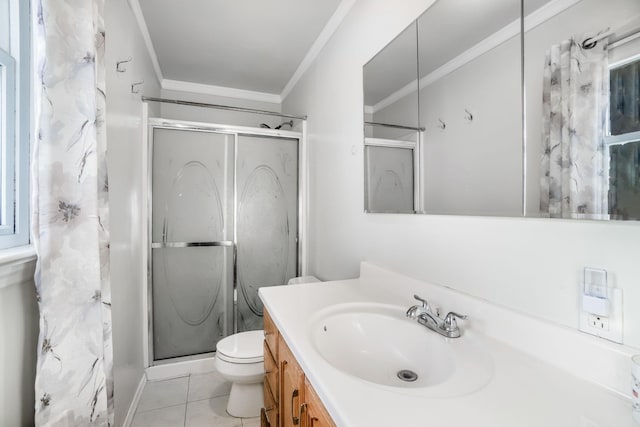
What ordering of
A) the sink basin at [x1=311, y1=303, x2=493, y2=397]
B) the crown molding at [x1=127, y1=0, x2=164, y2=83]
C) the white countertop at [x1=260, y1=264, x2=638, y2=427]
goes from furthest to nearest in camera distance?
the crown molding at [x1=127, y1=0, x2=164, y2=83] < the sink basin at [x1=311, y1=303, x2=493, y2=397] < the white countertop at [x1=260, y1=264, x2=638, y2=427]

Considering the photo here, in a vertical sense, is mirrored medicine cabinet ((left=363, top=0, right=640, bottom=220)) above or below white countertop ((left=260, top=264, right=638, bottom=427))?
above

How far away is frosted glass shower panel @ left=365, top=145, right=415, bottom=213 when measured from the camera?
1.28m

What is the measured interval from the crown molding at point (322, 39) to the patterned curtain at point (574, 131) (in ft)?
4.63

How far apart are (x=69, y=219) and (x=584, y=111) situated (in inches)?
57.1

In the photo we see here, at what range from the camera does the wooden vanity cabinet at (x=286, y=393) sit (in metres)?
0.75

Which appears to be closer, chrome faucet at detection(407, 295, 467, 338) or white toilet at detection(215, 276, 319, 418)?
chrome faucet at detection(407, 295, 467, 338)

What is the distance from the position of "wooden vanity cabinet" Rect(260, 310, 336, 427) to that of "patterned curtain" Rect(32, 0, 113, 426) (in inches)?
23.2

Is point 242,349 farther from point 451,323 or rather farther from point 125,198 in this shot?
point 451,323

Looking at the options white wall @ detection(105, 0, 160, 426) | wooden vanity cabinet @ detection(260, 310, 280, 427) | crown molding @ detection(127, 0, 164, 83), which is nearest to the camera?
wooden vanity cabinet @ detection(260, 310, 280, 427)

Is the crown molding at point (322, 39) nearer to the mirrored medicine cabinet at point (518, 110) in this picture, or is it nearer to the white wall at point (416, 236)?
the white wall at point (416, 236)

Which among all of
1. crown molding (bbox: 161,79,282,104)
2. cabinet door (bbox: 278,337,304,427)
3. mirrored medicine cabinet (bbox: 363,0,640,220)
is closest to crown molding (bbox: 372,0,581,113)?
mirrored medicine cabinet (bbox: 363,0,640,220)

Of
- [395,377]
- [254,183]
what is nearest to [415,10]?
[395,377]

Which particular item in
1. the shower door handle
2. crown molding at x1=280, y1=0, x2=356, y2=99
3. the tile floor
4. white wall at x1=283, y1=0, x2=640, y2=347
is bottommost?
the tile floor

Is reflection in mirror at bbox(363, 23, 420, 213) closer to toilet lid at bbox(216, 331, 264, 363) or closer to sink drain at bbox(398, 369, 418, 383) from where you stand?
sink drain at bbox(398, 369, 418, 383)
